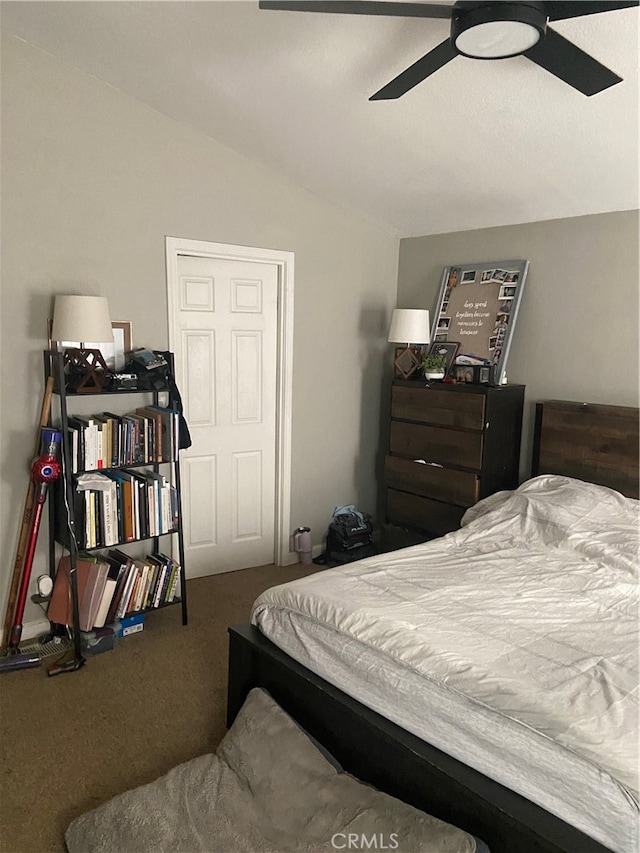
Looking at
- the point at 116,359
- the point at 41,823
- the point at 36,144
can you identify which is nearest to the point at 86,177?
the point at 36,144

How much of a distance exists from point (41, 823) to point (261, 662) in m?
0.82

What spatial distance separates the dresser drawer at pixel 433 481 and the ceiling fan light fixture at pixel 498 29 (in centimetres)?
220

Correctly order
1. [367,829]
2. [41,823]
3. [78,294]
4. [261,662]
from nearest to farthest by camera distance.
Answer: [367,829] → [41,823] → [261,662] → [78,294]

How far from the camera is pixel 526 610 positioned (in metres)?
2.18

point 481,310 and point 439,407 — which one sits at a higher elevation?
point 481,310

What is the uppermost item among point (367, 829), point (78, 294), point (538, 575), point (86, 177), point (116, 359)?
point (86, 177)

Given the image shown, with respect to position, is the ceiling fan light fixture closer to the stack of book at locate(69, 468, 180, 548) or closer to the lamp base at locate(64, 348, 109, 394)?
the lamp base at locate(64, 348, 109, 394)

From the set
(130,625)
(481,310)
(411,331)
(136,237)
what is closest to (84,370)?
(136,237)

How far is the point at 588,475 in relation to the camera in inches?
129

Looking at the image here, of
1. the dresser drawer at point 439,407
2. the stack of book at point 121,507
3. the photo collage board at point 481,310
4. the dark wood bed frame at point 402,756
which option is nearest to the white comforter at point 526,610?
the dark wood bed frame at point 402,756

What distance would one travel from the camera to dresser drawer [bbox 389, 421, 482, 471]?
3562 mm

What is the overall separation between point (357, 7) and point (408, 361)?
2491mm

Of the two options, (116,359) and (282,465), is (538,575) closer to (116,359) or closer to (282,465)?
(282,465)

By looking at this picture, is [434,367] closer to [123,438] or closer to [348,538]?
[348,538]
